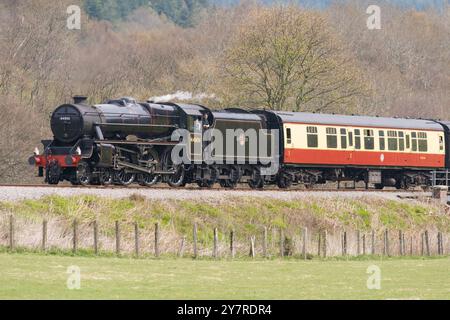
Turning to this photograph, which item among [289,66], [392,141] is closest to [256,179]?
[392,141]

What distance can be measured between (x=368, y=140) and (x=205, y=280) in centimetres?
3173

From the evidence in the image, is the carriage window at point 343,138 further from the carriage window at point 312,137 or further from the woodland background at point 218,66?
the woodland background at point 218,66

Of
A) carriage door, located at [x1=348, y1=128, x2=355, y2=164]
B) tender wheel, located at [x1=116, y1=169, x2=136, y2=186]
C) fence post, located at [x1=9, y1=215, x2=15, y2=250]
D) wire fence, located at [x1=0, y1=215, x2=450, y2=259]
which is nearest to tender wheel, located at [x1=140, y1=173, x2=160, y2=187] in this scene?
tender wheel, located at [x1=116, y1=169, x2=136, y2=186]

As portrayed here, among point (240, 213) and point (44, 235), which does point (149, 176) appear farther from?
point (44, 235)

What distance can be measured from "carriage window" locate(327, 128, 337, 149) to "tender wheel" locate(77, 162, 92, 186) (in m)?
15.3

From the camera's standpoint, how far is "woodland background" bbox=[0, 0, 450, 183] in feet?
233

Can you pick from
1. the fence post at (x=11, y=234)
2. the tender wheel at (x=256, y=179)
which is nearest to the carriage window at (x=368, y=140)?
the tender wheel at (x=256, y=179)

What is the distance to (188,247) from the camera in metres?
38.0

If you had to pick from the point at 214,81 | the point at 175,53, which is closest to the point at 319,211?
the point at 214,81

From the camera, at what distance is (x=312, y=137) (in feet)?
172

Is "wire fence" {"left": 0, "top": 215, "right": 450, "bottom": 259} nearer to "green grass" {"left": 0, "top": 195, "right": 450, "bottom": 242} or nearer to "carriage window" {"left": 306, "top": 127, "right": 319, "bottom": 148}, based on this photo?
"green grass" {"left": 0, "top": 195, "right": 450, "bottom": 242}

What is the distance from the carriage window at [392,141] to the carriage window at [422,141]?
2158 mm

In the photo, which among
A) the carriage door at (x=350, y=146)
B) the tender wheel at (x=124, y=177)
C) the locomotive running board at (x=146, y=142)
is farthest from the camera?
the carriage door at (x=350, y=146)

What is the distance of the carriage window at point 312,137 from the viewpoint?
52.1 meters
